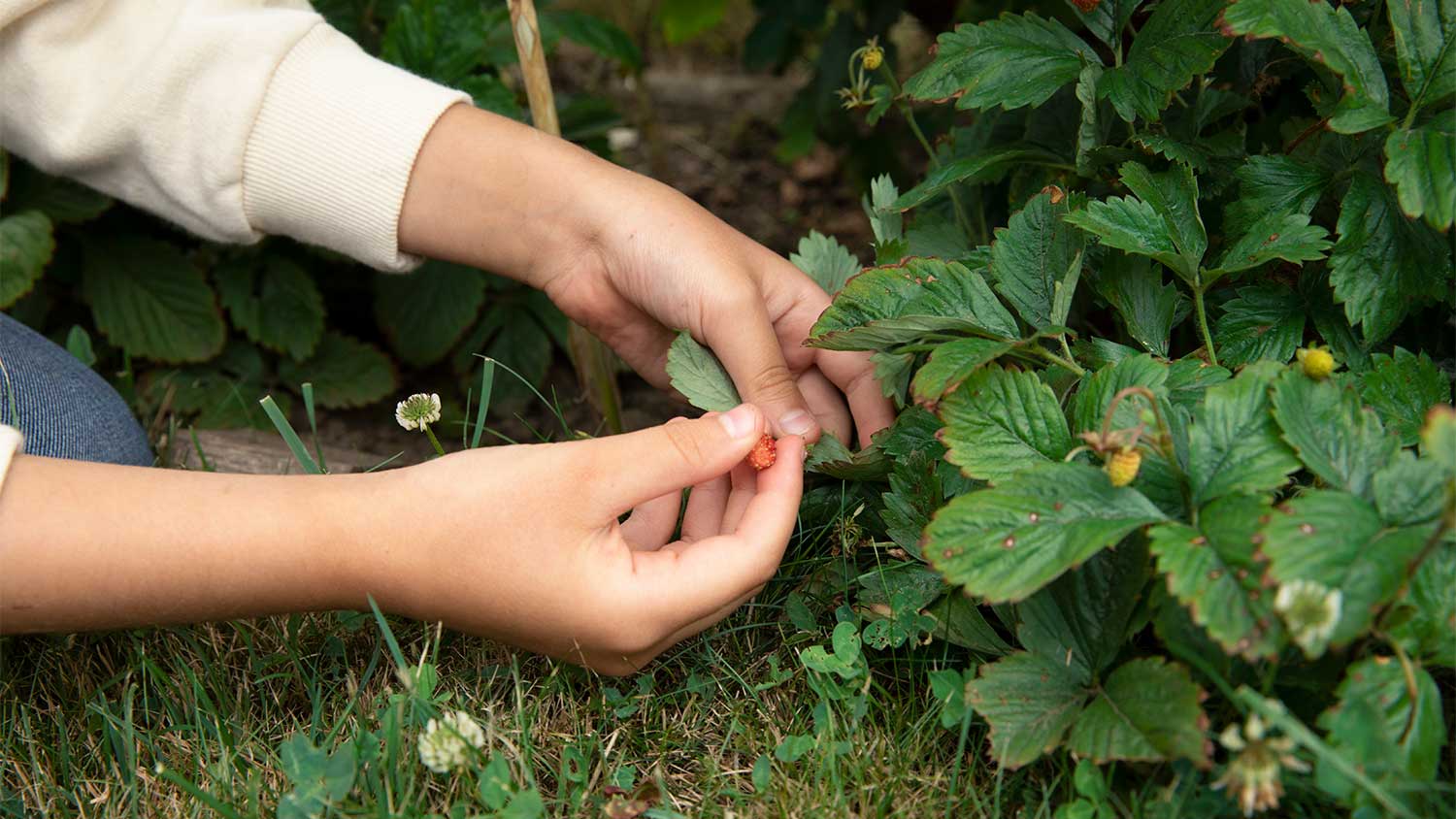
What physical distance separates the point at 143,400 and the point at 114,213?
1.27 ft

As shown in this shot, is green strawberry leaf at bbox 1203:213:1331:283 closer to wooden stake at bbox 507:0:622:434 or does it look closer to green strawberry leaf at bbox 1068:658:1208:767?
green strawberry leaf at bbox 1068:658:1208:767

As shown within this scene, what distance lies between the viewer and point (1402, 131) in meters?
1.05

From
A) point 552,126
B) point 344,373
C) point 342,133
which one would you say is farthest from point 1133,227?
point 344,373

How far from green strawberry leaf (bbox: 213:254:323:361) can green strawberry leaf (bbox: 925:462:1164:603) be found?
151cm

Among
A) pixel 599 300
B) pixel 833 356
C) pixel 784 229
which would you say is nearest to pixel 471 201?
pixel 599 300

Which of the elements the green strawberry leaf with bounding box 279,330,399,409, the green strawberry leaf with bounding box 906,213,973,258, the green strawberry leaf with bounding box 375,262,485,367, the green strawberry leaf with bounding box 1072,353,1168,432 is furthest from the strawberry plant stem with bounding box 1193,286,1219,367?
the green strawberry leaf with bounding box 279,330,399,409

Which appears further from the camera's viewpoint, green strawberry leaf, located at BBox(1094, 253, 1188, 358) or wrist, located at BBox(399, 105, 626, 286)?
wrist, located at BBox(399, 105, 626, 286)

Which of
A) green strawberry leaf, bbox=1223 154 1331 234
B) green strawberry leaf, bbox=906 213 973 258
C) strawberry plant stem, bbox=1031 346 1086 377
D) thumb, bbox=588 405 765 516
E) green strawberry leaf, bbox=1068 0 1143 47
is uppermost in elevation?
green strawberry leaf, bbox=1068 0 1143 47

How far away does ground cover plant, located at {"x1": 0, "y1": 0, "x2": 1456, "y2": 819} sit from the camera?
92cm

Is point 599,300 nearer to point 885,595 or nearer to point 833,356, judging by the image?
point 833,356

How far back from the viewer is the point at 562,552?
3.71ft

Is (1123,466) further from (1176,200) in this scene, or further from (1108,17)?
(1108,17)

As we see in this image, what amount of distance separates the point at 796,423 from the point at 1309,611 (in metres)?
0.68

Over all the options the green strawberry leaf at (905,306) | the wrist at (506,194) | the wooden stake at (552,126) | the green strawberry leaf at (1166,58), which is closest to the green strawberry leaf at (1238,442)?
the green strawberry leaf at (905,306)
